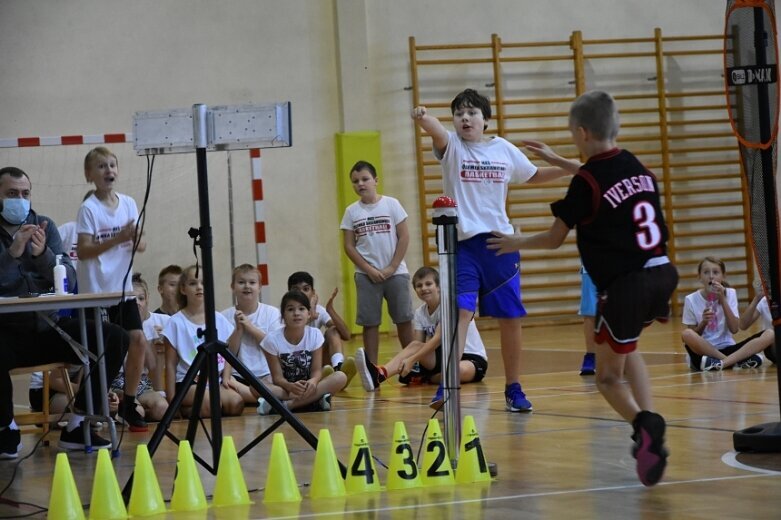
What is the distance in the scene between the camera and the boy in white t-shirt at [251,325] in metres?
6.89

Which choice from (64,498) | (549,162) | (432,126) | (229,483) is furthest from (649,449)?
(432,126)

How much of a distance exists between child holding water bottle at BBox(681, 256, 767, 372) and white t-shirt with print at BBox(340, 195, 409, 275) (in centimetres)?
214

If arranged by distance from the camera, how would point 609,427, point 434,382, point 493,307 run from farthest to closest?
1. point 434,382
2. point 493,307
3. point 609,427

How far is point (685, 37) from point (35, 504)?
38.6ft

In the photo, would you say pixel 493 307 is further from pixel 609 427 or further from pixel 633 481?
pixel 633 481

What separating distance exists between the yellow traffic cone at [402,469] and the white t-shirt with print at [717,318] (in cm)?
438

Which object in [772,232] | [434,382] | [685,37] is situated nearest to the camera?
[772,232]

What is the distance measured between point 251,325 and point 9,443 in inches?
82.9

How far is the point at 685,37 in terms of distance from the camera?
13.9m

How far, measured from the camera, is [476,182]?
574cm

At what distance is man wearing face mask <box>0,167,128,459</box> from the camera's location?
5.11 meters

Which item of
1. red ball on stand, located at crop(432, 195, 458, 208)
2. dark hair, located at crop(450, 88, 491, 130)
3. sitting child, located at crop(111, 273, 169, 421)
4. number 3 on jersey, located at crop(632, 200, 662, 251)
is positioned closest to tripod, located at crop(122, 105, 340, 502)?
red ball on stand, located at crop(432, 195, 458, 208)

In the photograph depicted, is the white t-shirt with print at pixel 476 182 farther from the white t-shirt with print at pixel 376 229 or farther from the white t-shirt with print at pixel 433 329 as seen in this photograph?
the white t-shirt with print at pixel 376 229

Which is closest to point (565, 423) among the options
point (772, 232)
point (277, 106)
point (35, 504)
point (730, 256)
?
point (772, 232)
